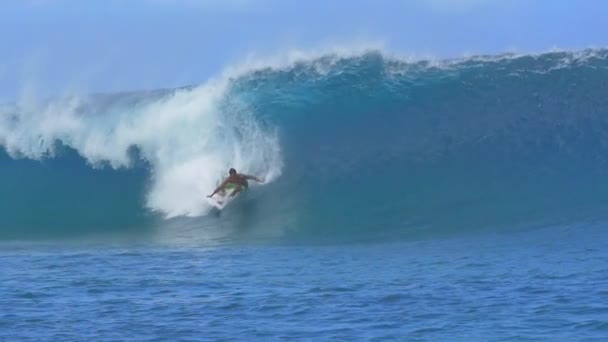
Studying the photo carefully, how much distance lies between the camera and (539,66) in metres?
19.1

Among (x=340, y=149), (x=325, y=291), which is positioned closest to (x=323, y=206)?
(x=340, y=149)

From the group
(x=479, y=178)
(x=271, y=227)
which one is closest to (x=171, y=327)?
(x=271, y=227)

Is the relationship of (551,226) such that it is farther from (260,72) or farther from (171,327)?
(260,72)

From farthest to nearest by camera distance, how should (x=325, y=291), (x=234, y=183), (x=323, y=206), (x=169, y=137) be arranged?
(x=169, y=137) → (x=234, y=183) → (x=323, y=206) → (x=325, y=291)

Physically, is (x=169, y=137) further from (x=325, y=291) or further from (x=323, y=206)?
(x=325, y=291)

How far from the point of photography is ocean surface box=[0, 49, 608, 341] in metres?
9.33

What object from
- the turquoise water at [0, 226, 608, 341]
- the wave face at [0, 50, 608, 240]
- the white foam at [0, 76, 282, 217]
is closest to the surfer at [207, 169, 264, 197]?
the wave face at [0, 50, 608, 240]

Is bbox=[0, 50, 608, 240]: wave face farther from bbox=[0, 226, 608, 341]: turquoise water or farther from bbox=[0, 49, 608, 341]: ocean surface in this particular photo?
bbox=[0, 226, 608, 341]: turquoise water

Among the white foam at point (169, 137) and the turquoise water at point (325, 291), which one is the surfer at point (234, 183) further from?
the turquoise water at point (325, 291)

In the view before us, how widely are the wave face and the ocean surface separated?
0.04m

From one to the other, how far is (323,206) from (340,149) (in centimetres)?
200

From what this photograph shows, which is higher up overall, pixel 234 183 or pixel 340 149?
pixel 340 149

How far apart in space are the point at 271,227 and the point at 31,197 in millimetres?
4947

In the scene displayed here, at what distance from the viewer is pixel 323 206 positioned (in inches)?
612
